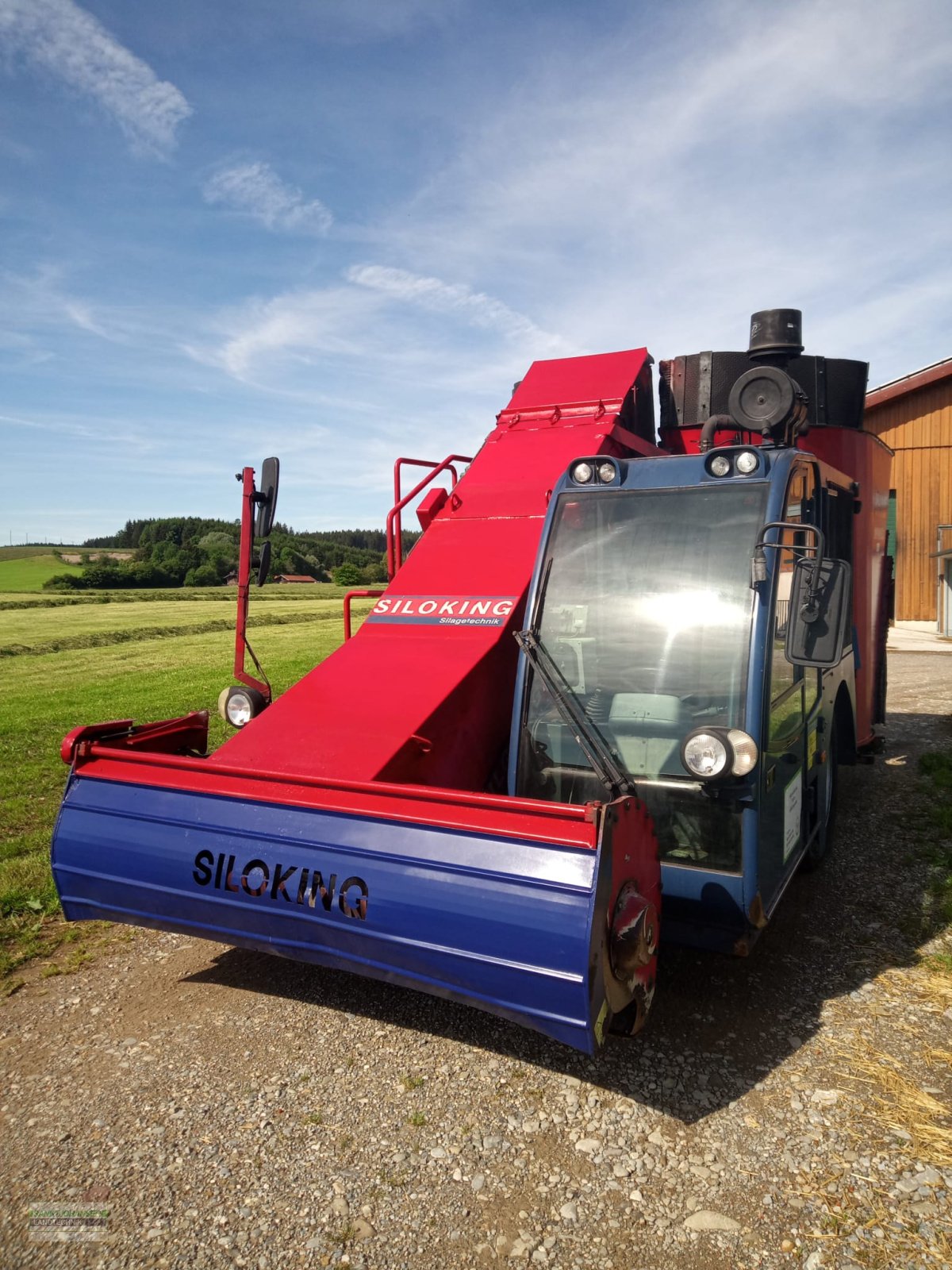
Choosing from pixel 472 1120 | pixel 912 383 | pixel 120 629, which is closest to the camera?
pixel 472 1120

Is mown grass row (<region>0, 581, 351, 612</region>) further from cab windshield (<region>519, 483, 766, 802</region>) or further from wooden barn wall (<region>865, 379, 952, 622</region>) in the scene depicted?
cab windshield (<region>519, 483, 766, 802</region>)

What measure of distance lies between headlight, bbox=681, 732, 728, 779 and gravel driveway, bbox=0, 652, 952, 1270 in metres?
1.18

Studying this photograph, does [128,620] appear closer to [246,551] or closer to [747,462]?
[246,551]

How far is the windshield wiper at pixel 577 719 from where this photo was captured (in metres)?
3.55

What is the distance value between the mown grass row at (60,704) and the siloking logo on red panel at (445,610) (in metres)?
0.90

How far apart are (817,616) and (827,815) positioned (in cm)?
257

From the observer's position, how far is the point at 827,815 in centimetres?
576

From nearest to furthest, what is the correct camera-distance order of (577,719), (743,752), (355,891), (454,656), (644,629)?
(355,891), (743,752), (577,719), (644,629), (454,656)

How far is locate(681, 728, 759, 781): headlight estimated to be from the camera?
3453mm

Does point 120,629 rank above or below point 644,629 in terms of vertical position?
below

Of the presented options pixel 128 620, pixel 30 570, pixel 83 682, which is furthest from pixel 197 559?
pixel 83 682

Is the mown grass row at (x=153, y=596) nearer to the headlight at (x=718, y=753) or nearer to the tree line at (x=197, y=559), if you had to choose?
the tree line at (x=197, y=559)

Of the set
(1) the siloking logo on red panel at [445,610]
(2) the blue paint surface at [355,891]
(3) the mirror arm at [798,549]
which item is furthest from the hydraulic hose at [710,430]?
(2) the blue paint surface at [355,891]

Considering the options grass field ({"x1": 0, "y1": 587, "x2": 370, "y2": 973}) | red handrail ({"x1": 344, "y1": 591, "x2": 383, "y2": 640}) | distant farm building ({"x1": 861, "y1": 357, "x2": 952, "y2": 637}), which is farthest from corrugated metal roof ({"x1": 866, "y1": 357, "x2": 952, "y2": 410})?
red handrail ({"x1": 344, "y1": 591, "x2": 383, "y2": 640})
